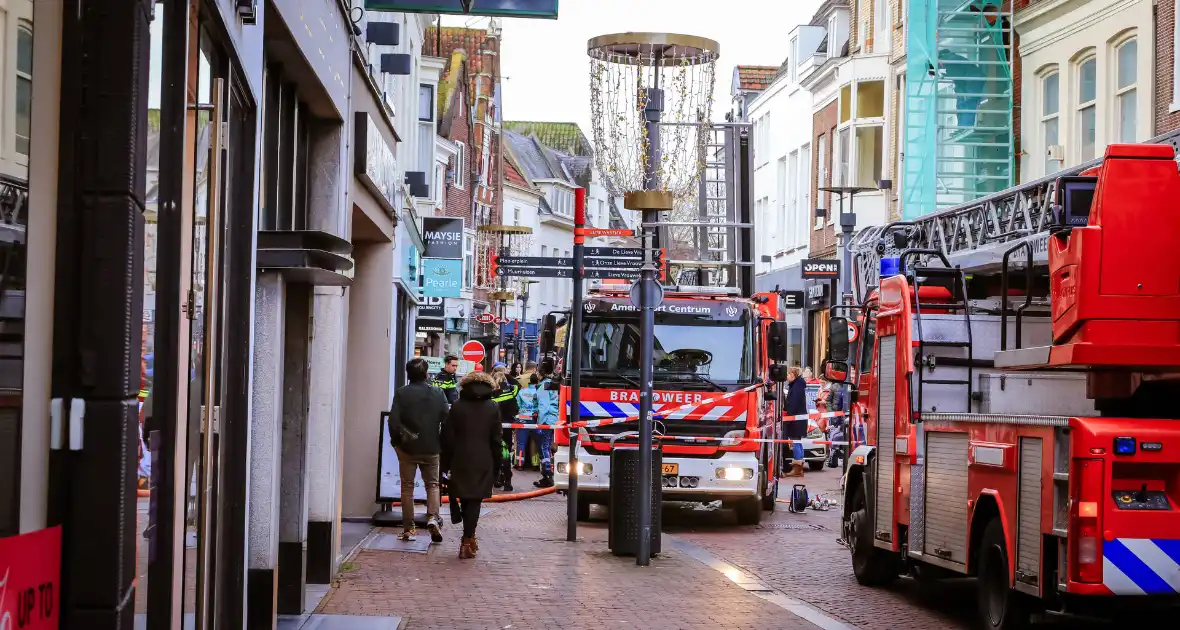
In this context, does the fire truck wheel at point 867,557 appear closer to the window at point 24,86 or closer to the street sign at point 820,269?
the window at point 24,86

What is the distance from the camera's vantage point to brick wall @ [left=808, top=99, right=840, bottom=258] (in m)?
44.4

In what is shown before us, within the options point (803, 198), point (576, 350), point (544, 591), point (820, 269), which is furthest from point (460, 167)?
point (544, 591)

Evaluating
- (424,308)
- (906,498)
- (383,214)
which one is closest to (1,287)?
(906,498)

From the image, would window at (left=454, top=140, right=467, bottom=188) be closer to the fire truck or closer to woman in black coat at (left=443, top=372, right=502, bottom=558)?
woman in black coat at (left=443, top=372, right=502, bottom=558)

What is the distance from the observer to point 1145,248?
926cm

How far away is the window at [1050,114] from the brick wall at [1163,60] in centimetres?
452

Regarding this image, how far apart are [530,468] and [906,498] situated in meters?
19.4

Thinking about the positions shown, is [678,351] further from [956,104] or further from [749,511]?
[956,104]

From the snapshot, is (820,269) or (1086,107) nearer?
(1086,107)

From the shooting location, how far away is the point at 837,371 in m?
14.3

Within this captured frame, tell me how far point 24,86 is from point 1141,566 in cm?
706

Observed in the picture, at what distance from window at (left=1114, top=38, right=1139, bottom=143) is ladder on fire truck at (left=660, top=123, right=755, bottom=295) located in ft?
21.7

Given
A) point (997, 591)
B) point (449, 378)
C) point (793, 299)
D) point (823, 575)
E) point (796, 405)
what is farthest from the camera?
point (796, 405)

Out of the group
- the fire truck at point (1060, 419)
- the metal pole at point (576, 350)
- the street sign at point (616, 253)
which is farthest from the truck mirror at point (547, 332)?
the fire truck at point (1060, 419)
